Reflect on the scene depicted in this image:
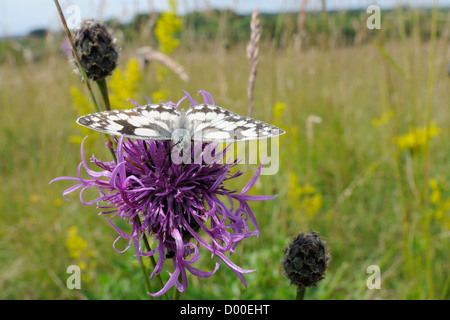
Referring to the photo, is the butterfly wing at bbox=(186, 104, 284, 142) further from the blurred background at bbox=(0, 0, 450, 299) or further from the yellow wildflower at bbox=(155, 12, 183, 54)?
the yellow wildflower at bbox=(155, 12, 183, 54)

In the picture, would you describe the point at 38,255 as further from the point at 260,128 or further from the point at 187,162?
the point at 260,128

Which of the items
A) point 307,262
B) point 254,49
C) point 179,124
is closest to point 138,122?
point 179,124

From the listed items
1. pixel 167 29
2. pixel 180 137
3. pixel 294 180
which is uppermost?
pixel 167 29

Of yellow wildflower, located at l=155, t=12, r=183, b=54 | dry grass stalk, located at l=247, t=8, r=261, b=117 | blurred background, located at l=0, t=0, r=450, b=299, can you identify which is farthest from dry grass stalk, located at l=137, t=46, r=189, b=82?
yellow wildflower, located at l=155, t=12, r=183, b=54

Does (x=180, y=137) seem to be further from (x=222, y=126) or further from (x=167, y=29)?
(x=167, y=29)

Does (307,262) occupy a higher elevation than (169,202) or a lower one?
lower

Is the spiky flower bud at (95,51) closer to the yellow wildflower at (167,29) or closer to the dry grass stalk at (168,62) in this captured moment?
the dry grass stalk at (168,62)

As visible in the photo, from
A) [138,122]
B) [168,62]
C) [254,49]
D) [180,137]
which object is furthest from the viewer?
[168,62]
